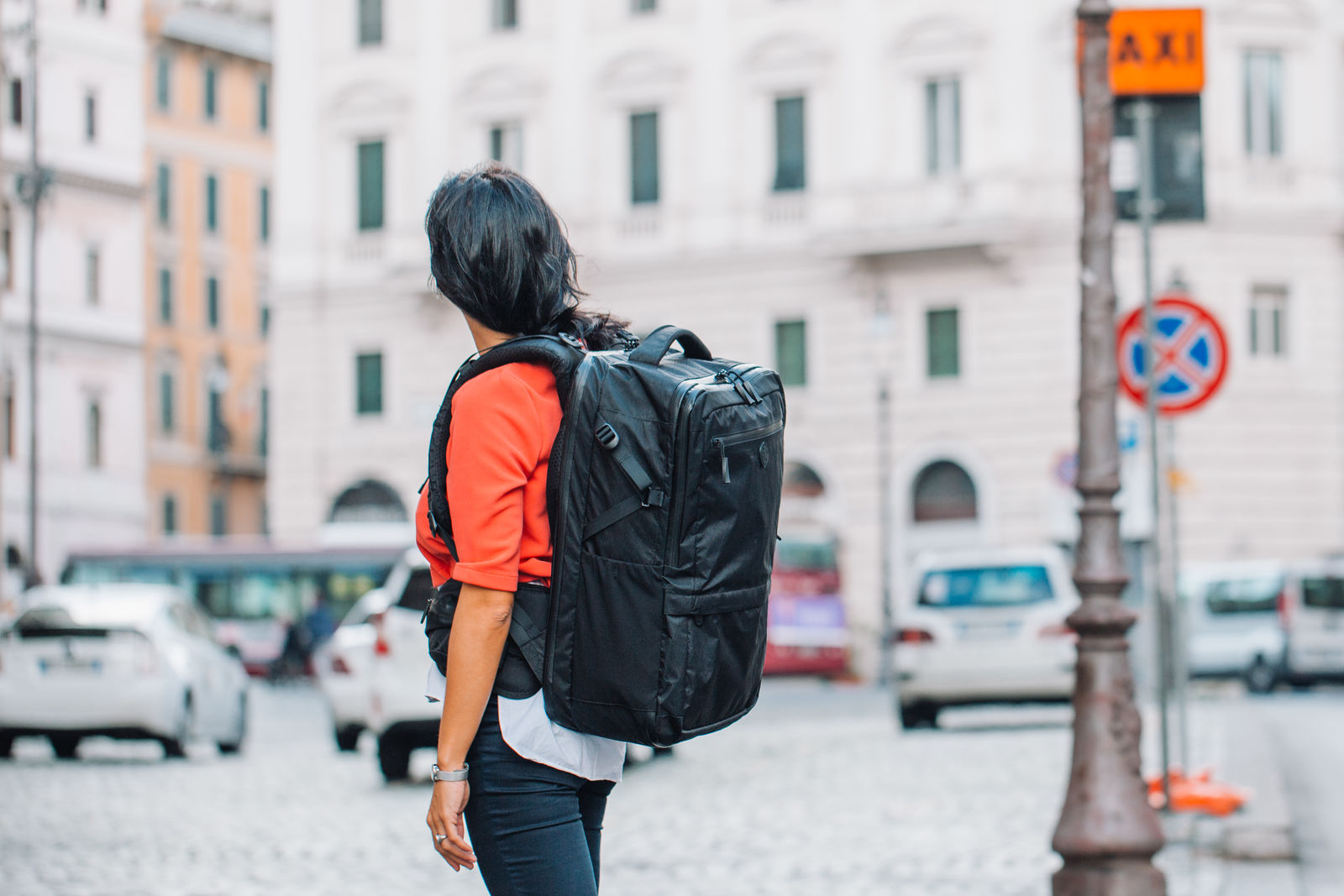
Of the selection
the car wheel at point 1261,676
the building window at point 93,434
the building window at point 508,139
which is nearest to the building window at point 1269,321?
the car wheel at point 1261,676

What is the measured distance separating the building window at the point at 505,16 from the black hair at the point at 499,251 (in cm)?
3981

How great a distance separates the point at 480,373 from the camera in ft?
11.8

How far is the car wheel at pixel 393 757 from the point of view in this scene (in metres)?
14.8

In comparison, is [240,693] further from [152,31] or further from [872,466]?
[152,31]

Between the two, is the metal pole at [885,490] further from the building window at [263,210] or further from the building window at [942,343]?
the building window at [263,210]

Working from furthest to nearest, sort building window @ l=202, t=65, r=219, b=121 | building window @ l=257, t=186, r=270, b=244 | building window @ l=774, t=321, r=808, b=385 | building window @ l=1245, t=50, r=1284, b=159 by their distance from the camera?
building window @ l=257, t=186, r=270, b=244, building window @ l=202, t=65, r=219, b=121, building window @ l=774, t=321, r=808, b=385, building window @ l=1245, t=50, r=1284, b=159

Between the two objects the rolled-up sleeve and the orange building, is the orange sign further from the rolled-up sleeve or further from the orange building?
the orange building

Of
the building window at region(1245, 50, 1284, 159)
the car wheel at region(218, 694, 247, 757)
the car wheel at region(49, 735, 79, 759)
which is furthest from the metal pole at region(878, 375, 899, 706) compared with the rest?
the car wheel at region(49, 735, 79, 759)

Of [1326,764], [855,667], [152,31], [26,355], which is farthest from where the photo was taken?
[152,31]

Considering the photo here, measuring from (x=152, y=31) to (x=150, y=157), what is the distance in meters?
3.54

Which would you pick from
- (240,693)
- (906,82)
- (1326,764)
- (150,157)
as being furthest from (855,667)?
(150,157)

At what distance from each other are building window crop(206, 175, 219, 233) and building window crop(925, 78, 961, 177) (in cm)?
3353

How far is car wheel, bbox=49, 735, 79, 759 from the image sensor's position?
18578 millimetres

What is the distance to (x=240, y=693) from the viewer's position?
65.9ft
